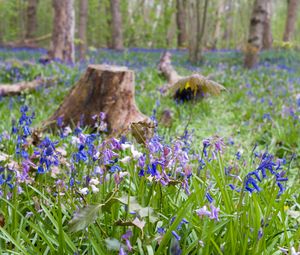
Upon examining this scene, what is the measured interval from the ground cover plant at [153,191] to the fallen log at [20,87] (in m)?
1.12

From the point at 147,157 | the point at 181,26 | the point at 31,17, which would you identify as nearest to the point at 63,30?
the point at 147,157

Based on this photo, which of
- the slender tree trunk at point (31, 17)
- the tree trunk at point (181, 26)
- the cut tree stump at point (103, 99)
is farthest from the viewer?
the slender tree trunk at point (31, 17)

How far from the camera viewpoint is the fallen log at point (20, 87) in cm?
709

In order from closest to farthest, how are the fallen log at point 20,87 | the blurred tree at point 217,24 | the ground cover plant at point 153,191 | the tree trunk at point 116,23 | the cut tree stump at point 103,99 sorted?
the ground cover plant at point 153,191 < the cut tree stump at point 103,99 < the fallen log at point 20,87 < the tree trunk at point 116,23 < the blurred tree at point 217,24

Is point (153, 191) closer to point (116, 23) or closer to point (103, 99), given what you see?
point (103, 99)

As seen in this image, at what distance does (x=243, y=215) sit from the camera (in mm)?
1877

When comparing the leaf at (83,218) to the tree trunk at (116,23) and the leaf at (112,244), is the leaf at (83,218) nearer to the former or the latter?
the leaf at (112,244)

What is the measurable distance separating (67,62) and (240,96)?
5.52m

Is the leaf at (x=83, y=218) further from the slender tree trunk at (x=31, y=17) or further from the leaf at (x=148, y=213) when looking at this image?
the slender tree trunk at (x=31, y=17)

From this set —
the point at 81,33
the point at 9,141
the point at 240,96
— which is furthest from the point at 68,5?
the point at 9,141

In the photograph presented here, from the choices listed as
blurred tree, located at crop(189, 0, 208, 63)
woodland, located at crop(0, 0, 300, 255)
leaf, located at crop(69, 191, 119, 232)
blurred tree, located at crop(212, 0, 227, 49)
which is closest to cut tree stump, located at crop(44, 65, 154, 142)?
woodland, located at crop(0, 0, 300, 255)

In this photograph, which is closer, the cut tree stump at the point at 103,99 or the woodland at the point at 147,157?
Result: the woodland at the point at 147,157

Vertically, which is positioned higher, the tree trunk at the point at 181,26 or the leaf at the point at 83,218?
the tree trunk at the point at 181,26

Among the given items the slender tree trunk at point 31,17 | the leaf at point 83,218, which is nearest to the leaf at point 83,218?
the leaf at point 83,218
